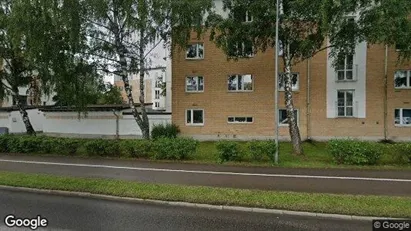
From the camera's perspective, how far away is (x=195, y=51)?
76.9 ft

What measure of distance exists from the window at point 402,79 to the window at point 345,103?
2.85 m

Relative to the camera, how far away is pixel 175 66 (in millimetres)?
23578

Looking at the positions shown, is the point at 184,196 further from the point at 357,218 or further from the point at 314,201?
the point at 357,218

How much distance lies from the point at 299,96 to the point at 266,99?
7.46 feet

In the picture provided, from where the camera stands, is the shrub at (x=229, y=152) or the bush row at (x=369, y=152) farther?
the shrub at (x=229, y=152)

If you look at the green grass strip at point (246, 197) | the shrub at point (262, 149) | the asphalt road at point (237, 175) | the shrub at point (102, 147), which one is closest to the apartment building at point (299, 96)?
the shrub at point (102, 147)

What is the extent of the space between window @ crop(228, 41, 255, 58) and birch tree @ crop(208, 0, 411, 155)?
50 mm

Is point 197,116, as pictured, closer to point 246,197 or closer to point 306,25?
point 306,25

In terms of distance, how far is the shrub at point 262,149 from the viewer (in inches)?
495

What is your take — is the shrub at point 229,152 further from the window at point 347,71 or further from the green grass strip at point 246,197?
the window at point 347,71

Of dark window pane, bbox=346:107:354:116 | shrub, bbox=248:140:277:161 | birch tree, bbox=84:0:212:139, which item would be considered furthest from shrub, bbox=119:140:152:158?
dark window pane, bbox=346:107:354:116

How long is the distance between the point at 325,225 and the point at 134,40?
14781mm

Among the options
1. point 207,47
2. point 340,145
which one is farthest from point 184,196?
point 207,47

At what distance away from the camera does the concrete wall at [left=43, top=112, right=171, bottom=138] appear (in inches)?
965
